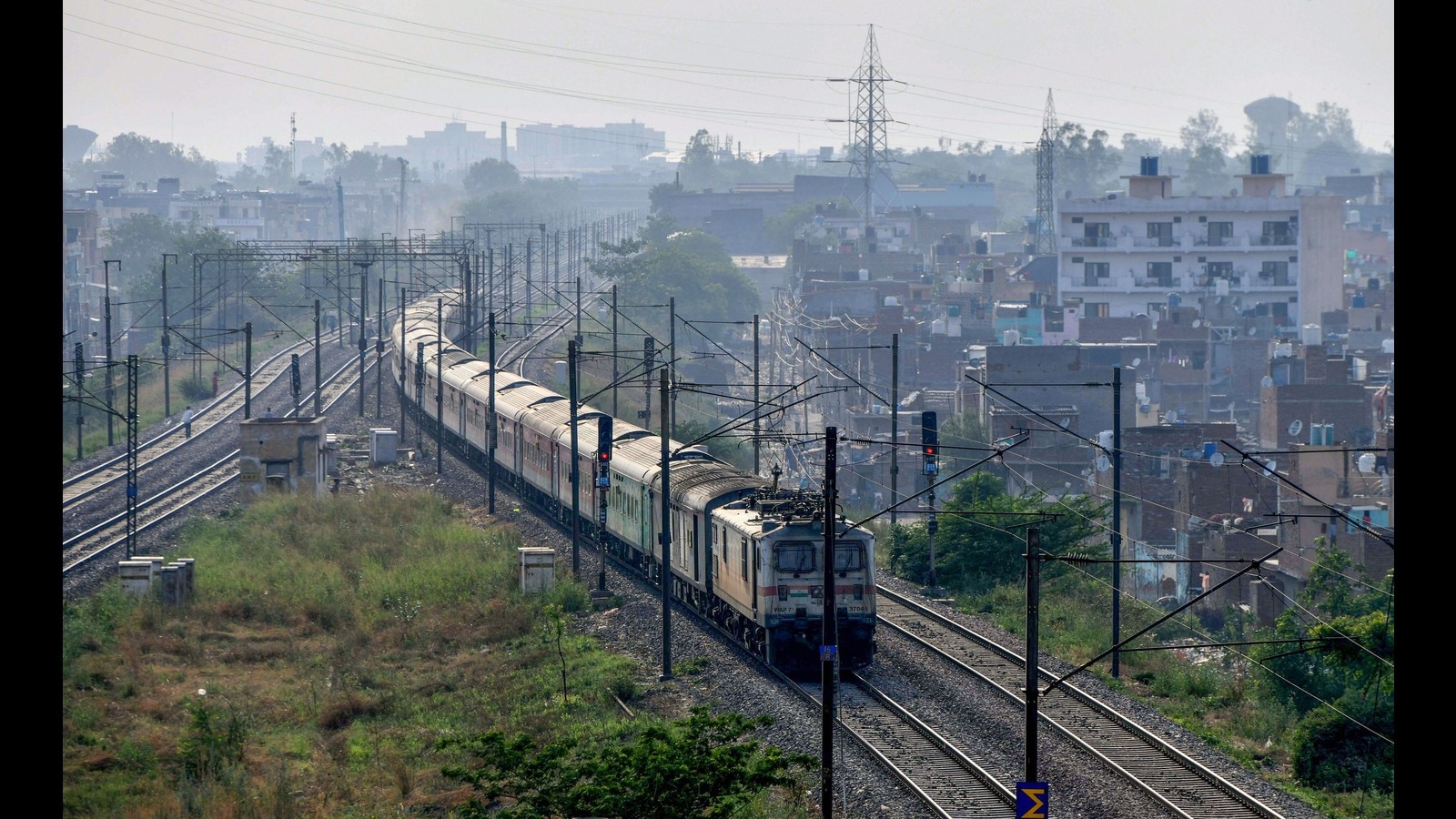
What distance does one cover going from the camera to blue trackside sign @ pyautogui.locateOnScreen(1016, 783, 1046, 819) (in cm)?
1339

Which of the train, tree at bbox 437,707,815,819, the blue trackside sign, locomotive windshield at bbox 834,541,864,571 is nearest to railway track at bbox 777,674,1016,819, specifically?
the train

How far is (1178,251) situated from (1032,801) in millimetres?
84020

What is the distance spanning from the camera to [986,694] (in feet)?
72.6

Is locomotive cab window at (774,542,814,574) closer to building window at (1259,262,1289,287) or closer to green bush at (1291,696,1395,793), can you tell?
green bush at (1291,696,1395,793)

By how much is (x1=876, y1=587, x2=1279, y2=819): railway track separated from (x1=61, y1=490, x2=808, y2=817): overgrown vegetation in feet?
13.6

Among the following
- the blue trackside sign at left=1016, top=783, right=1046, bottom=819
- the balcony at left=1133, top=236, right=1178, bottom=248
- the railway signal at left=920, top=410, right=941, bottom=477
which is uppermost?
the balcony at left=1133, top=236, right=1178, bottom=248

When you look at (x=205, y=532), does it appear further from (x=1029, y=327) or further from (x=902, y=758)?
(x=1029, y=327)

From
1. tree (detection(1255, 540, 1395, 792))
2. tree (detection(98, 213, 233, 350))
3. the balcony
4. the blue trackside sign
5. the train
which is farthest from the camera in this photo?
tree (detection(98, 213, 233, 350))

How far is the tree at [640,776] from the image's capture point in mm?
15352

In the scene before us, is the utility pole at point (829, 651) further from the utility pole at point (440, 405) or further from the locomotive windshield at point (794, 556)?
the utility pole at point (440, 405)

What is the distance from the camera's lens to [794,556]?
22641mm

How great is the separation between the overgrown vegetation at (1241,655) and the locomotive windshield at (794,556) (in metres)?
4.62
